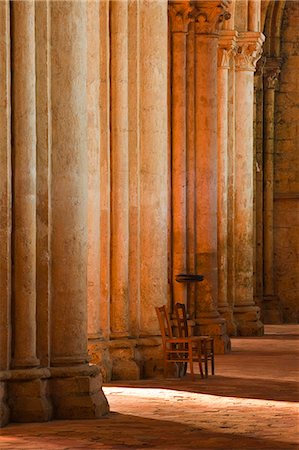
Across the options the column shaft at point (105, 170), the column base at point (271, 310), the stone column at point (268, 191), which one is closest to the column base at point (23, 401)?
the column shaft at point (105, 170)

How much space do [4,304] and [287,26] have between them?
18.9 m

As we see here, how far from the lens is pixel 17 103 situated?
10.4m

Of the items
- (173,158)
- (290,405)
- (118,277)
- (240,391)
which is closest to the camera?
(290,405)

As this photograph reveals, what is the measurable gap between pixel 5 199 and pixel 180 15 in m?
8.29

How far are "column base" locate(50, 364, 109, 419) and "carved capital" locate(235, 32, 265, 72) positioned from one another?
12072mm

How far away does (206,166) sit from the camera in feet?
60.7

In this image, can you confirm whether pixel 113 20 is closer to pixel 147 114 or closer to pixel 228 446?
pixel 147 114

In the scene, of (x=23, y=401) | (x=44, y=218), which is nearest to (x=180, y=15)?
(x=44, y=218)

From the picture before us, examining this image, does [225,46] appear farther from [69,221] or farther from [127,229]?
[69,221]

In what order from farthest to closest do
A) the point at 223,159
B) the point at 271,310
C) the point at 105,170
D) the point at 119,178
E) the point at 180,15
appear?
the point at 271,310 < the point at 223,159 < the point at 180,15 < the point at 119,178 < the point at 105,170

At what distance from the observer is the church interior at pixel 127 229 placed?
10266mm

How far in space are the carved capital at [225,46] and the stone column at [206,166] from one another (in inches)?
88.9

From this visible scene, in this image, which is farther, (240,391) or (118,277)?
(118,277)

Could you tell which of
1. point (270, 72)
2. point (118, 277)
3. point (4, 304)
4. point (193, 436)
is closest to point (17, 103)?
point (4, 304)
